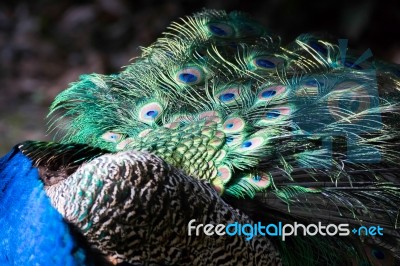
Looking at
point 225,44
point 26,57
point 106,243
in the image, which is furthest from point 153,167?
point 26,57

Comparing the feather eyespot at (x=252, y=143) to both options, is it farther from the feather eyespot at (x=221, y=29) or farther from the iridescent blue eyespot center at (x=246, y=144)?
the feather eyespot at (x=221, y=29)

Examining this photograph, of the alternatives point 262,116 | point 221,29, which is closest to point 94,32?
point 221,29

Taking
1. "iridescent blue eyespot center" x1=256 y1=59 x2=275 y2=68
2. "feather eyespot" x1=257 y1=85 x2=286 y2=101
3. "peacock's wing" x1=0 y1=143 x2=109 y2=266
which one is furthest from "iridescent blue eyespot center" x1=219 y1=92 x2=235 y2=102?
"peacock's wing" x1=0 y1=143 x2=109 y2=266

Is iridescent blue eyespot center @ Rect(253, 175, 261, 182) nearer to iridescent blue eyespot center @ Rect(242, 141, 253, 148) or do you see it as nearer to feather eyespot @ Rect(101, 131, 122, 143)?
iridescent blue eyespot center @ Rect(242, 141, 253, 148)

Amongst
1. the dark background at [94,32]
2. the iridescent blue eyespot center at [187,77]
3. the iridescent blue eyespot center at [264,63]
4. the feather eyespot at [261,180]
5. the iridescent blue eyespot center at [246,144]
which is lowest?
the feather eyespot at [261,180]

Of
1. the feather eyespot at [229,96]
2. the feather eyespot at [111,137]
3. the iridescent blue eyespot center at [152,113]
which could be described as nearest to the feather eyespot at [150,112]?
the iridescent blue eyespot center at [152,113]

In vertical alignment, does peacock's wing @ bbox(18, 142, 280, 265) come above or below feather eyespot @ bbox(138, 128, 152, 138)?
below
